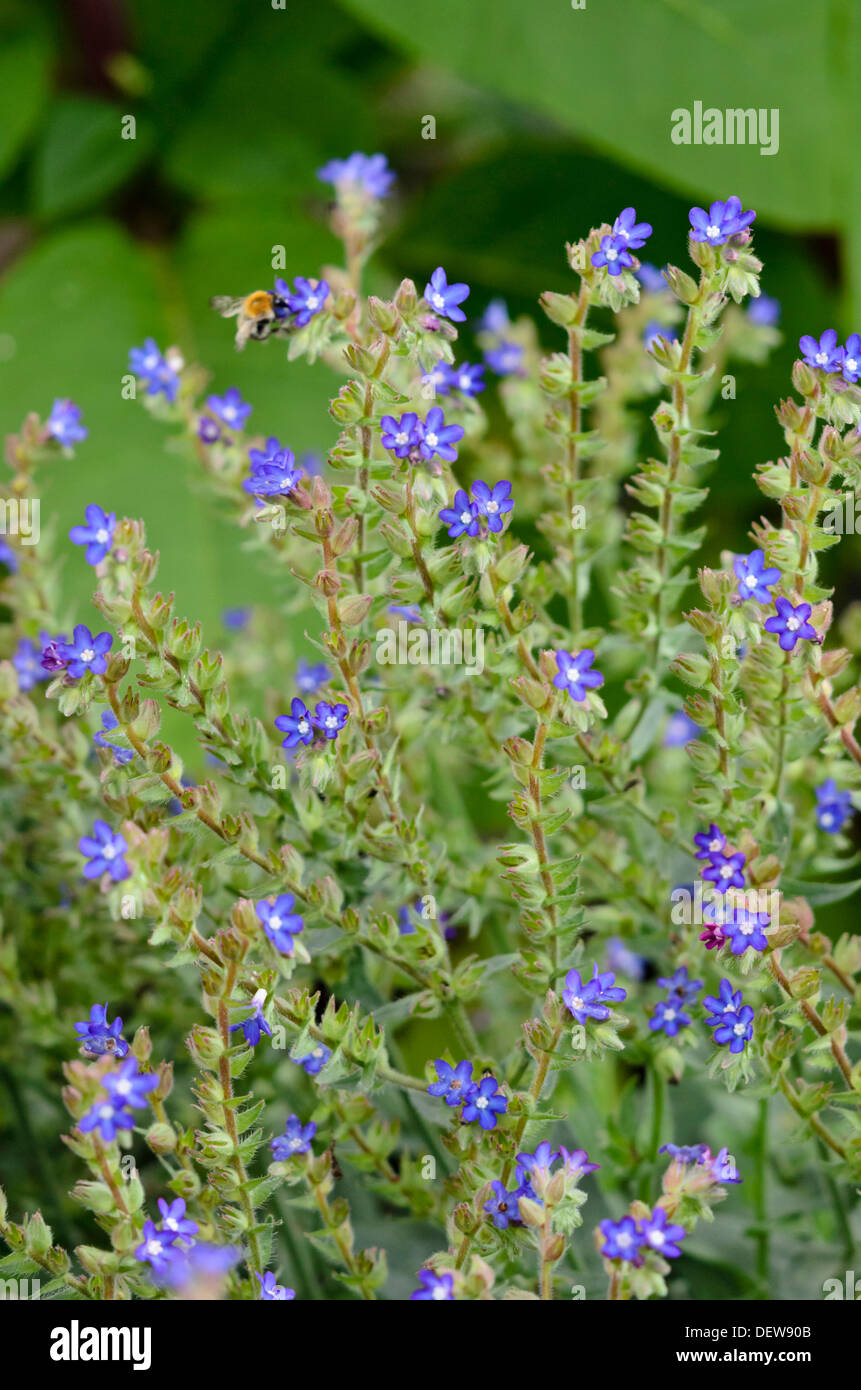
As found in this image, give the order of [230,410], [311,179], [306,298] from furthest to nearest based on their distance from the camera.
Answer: [311,179] → [230,410] → [306,298]

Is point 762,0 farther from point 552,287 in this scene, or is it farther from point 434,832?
point 434,832

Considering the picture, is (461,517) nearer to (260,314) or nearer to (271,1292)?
(260,314)

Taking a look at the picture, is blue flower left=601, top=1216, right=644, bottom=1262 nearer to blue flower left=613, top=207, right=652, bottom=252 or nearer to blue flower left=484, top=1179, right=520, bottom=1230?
blue flower left=484, top=1179, right=520, bottom=1230

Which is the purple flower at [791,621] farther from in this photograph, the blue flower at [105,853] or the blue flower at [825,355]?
the blue flower at [105,853]

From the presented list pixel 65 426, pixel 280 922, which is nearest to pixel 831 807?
pixel 280 922

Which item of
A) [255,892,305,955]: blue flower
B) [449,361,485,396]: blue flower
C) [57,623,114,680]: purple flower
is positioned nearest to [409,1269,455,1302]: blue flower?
[255,892,305,955]: blue flower

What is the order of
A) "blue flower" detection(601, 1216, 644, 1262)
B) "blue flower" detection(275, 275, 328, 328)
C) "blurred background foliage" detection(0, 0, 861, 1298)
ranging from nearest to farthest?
"blue flower" detection(601, 1216, 644, 1262) < "blue flower" detection(275, 275, 328, 328) < "blurred background foliage" detection(0, 0, 861, 1298)
